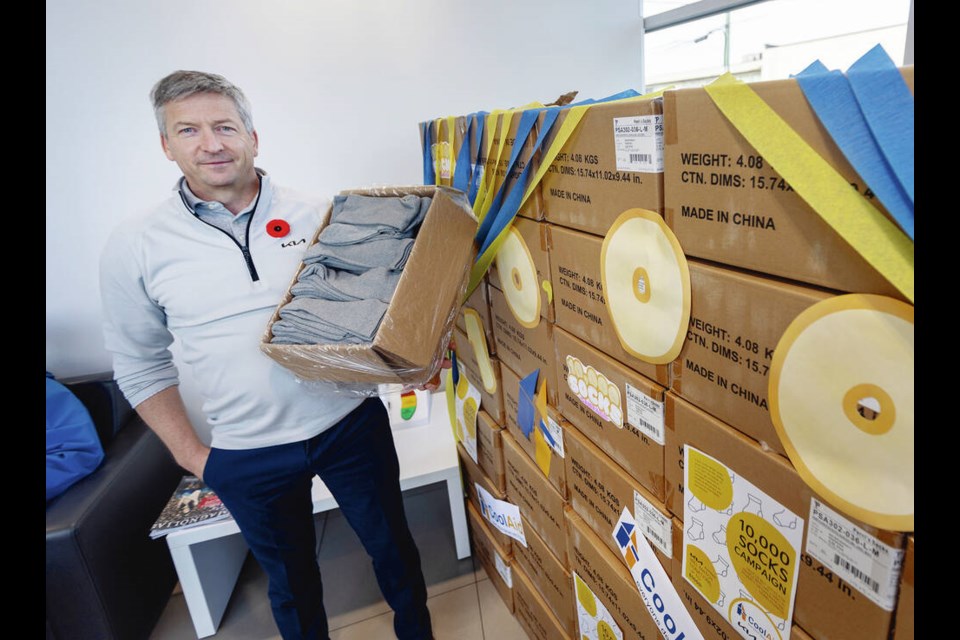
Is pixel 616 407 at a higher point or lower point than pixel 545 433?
higher

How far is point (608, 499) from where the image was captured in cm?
105

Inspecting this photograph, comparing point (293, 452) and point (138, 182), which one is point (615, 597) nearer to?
point (293, 452)

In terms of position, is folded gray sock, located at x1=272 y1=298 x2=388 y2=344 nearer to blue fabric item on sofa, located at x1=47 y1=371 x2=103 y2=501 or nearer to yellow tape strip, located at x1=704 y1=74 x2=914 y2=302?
yellow tape strip, located at x1=704 y1=74 x2=914 y2=302

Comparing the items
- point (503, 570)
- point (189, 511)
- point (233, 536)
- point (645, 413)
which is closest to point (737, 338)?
point (645, 413)

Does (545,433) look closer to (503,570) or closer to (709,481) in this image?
(709,481)

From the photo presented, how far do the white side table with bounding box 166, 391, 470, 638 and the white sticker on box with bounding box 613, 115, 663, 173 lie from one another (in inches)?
53.2

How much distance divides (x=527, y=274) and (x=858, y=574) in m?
0.73

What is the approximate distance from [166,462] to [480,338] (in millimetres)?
1502

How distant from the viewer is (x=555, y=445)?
3.96 feet

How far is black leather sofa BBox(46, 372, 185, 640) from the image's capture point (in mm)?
1645

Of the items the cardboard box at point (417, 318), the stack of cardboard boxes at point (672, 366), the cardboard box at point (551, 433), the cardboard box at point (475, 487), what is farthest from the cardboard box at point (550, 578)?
the cardboard box at point (417, 318)

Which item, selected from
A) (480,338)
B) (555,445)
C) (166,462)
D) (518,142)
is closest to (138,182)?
(166,462)

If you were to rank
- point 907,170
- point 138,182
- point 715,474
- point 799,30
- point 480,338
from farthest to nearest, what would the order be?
point 138,182 < point 799,30 < point 480,338 < point 715,474 < point 907,170

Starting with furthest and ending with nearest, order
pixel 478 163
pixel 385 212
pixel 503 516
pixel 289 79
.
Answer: pixel 289 79, pixel 503 516, pixel 478 163, pixel 385 212
